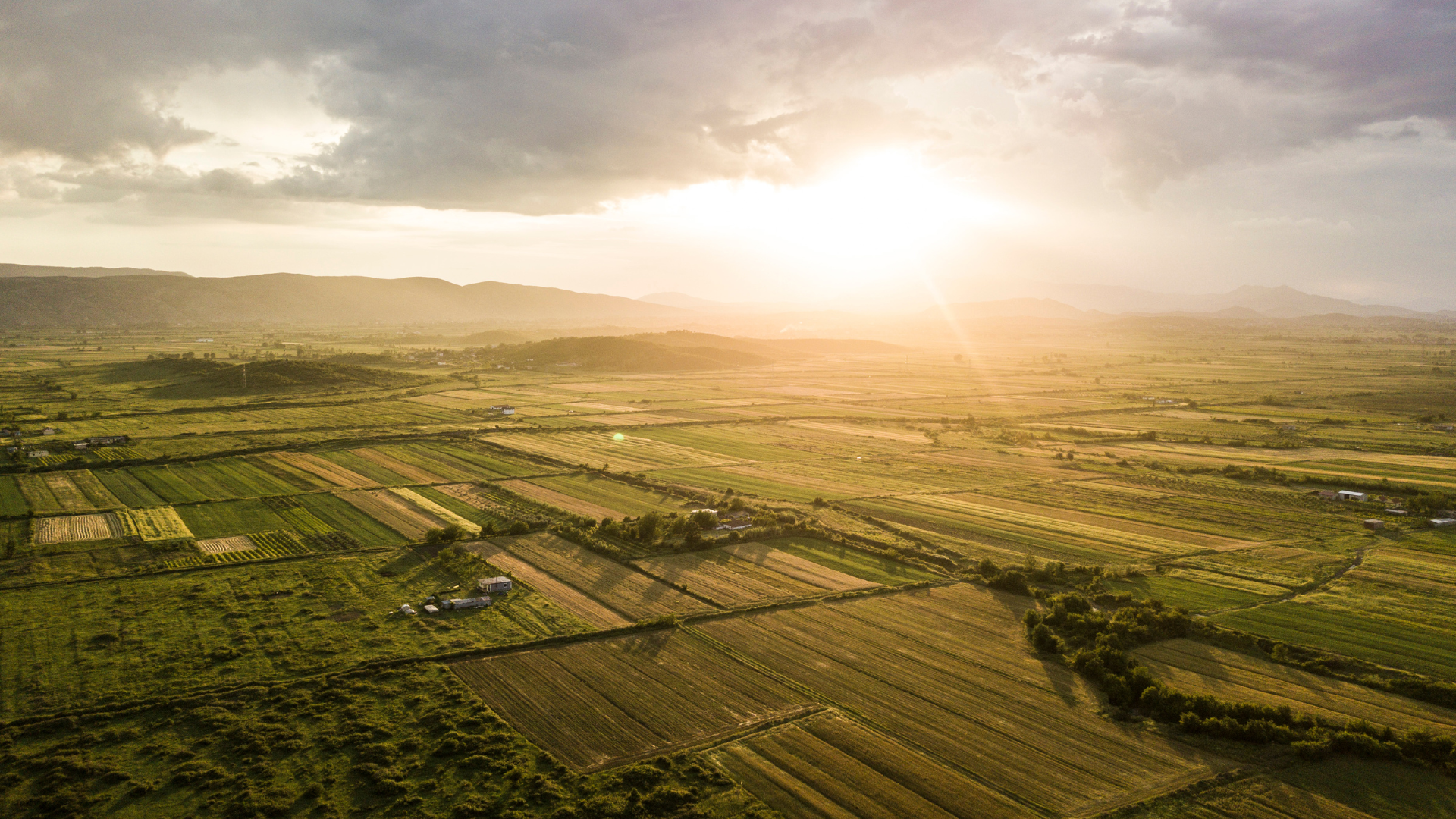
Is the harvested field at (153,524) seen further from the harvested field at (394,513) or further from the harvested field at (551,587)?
the harvested field at (551,587)

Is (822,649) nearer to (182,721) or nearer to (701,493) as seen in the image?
(182,721)

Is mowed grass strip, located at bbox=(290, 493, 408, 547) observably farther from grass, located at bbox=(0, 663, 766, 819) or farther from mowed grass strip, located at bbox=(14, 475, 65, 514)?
grass, located at bbox=(0, 663, 766, 819)

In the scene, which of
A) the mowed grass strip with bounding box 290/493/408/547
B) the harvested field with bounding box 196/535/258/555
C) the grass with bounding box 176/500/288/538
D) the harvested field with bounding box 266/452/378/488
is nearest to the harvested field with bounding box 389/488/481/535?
the mowed grass strip with bounding box 290/493/408/547

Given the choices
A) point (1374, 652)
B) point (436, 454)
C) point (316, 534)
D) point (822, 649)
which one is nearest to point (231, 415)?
point (436, 454)

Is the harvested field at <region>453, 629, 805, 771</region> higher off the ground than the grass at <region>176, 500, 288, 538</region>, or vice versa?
the grass at <region>176, 500, 288, 538</region>

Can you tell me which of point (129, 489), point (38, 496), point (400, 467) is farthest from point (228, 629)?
point (400, 467)

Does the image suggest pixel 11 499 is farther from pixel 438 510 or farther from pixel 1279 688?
pixel 1279 688
